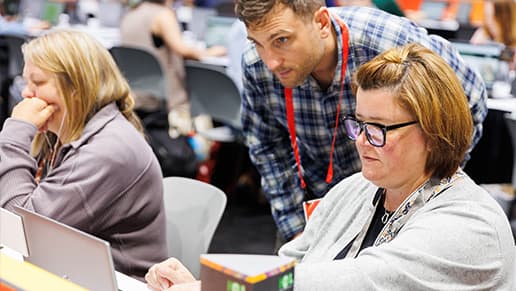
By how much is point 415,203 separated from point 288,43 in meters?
0.67

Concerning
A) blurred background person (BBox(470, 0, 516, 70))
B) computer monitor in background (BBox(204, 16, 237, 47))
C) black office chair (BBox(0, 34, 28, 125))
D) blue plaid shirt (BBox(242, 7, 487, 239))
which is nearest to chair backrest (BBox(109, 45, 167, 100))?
black office chair (BBox(0, 34, 28, 125))

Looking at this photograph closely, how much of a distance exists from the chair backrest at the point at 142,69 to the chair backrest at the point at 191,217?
8.93 ft

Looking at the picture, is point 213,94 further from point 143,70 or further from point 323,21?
point 323,21

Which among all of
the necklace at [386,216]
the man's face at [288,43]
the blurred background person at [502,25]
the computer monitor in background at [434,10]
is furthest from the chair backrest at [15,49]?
the computer monitor in background at [434,10]

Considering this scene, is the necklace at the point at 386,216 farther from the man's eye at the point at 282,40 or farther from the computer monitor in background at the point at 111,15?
the computer monitor in background at the point at 111,15

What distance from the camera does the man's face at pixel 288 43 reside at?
2021 mm

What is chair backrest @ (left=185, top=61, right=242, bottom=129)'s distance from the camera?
4590 millimetres

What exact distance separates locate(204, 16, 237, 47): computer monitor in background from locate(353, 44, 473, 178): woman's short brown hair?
4490mm

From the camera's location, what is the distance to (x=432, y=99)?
1503 mm

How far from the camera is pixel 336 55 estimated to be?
2223 millimetres

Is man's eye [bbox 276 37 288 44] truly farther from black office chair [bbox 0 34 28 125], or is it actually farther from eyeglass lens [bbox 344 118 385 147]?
black office chair [bbox 0 34 28 125]

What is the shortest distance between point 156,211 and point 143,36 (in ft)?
10.8

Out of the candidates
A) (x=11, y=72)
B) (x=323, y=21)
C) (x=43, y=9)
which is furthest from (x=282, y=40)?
(x=43, y=9)

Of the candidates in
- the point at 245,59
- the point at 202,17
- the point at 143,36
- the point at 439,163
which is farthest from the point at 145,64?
the point at 439,163
